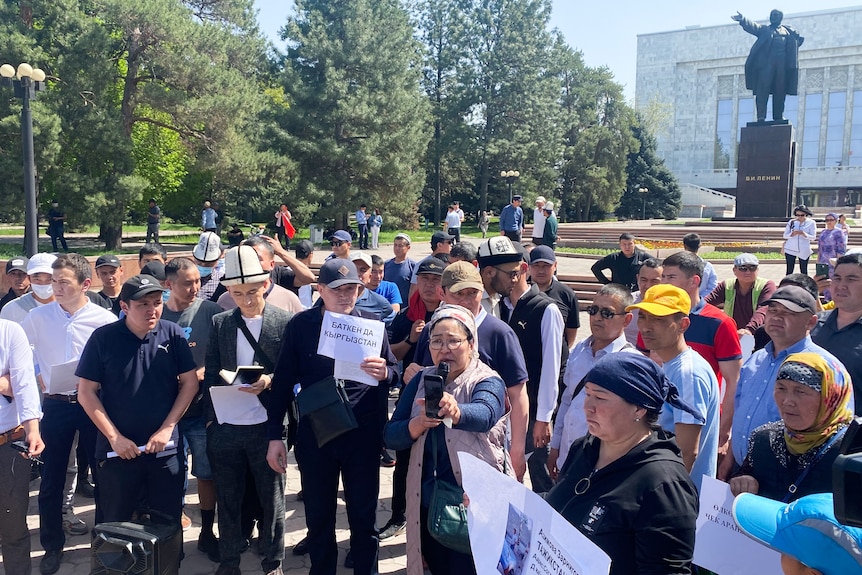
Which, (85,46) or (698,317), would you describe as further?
(85,46)

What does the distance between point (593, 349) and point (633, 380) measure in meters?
1.80

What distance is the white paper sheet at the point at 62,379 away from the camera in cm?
426

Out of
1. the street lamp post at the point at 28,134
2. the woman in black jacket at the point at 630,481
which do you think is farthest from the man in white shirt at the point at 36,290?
the street lamp post at the point at 28,134

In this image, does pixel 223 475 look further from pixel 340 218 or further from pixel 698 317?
pixel 340 218

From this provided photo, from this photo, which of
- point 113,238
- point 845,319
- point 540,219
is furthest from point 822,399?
point 113,238

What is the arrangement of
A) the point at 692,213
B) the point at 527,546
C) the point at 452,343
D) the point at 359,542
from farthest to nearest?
the point at 692,213 → the point at 359,542 → the point at 452,343 → the point at 527,546

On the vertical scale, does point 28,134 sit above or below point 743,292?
above

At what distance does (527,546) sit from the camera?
1875 millimetres

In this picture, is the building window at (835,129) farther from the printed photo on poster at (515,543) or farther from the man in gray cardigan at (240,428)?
the printed photo on poster at (515,543)

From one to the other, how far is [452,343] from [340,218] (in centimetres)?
3251

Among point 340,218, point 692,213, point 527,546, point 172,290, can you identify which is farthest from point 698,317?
point 692,213

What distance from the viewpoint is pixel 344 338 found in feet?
12.1

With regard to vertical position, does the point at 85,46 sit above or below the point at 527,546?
above

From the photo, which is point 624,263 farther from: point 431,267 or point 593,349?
point 593,349
